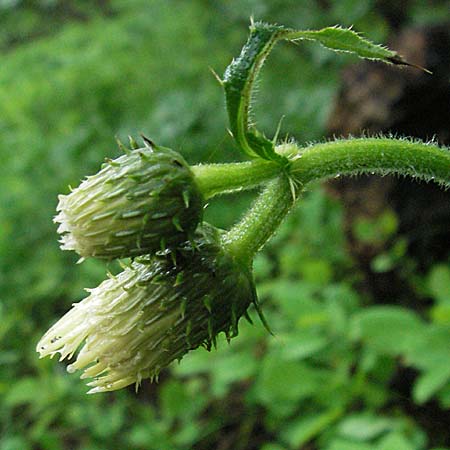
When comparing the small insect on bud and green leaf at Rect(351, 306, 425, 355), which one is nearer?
the small insect on bud

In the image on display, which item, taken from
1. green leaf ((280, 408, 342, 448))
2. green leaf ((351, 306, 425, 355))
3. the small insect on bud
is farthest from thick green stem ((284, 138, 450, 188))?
green leaf ((280, 408, 342, 448))

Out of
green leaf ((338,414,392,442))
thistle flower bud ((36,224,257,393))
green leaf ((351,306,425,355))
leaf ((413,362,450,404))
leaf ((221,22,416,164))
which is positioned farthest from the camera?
green leaf ((351,306,425,355))

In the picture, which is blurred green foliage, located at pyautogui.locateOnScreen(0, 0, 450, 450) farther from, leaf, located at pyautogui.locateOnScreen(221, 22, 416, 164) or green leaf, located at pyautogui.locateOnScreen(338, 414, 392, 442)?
leaf, located at pyautogui.locateOnScreen(221, 22, 416, 164)

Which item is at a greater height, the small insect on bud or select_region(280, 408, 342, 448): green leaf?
the small insect on bud

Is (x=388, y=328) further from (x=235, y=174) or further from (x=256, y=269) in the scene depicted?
(x=235, y=174)

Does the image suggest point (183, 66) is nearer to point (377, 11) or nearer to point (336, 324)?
point (377, 11)

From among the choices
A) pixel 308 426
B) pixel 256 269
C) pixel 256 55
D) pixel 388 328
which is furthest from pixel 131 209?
pixel 256 269
